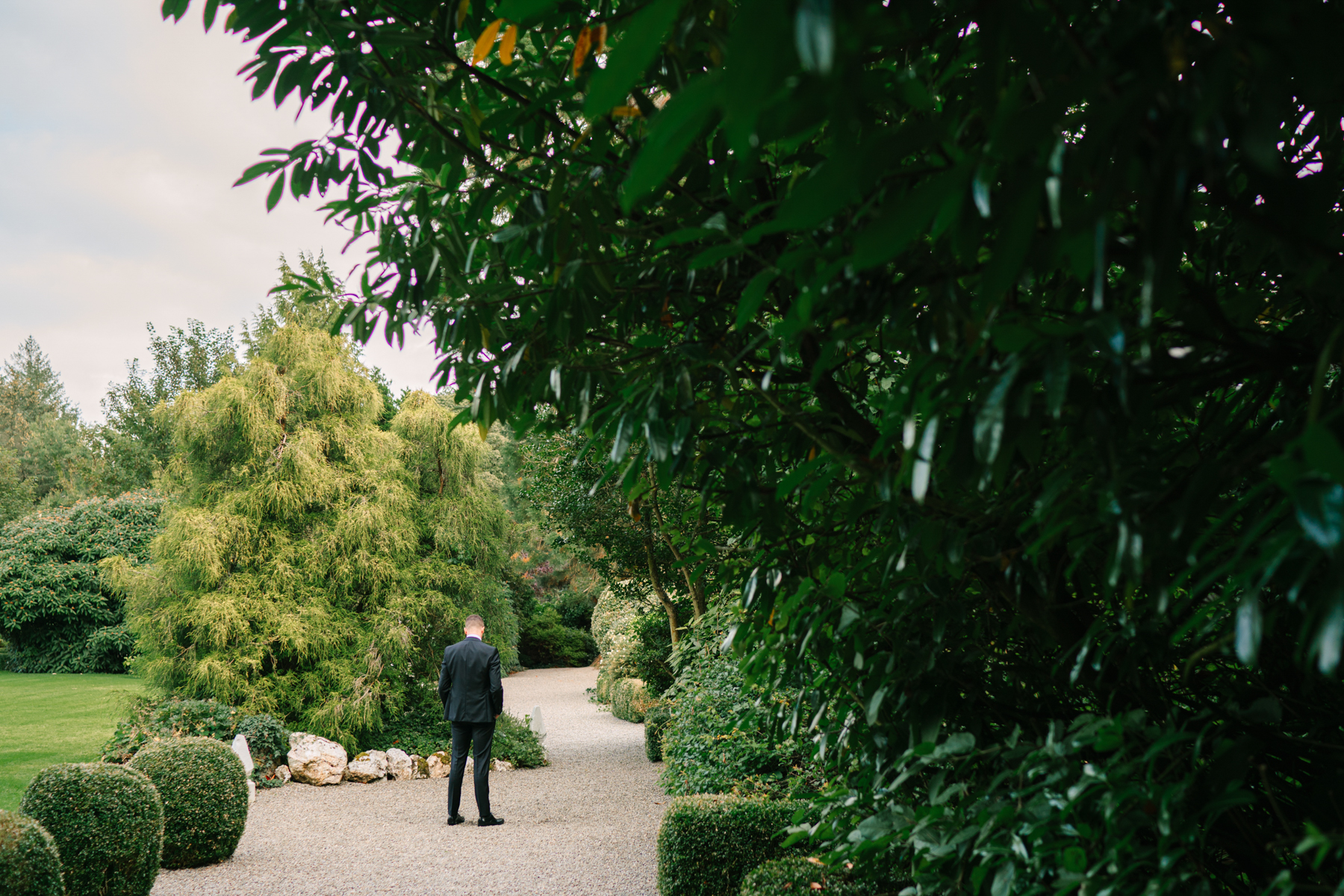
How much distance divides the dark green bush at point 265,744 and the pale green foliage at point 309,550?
22.2 inches

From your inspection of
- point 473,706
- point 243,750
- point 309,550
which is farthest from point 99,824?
point 309,550

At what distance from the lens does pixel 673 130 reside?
55cm

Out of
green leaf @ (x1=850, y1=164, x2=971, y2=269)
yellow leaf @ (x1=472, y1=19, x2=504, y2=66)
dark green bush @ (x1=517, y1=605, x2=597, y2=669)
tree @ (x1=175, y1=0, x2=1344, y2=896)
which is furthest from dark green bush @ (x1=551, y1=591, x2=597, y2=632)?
green leaf @ (x1=850, y1=164, x2=971, y2=269)

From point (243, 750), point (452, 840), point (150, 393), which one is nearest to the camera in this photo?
point (452, 840)

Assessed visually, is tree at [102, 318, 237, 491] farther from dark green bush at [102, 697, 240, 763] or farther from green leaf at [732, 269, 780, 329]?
green leaf at [732, 269, 780, 329]

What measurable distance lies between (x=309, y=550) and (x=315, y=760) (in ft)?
9.20

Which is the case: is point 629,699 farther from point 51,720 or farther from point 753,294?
point 753,294

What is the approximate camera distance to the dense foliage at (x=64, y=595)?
1677 centimetres

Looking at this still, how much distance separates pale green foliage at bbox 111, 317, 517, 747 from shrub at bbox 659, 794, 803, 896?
684cm

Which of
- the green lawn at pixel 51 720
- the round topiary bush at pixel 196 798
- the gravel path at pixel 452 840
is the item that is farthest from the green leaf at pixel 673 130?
the green lawn at pixel 51 720

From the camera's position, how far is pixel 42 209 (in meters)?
26.9

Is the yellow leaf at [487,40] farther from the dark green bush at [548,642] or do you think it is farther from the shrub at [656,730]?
the dark green bush at [548,642]

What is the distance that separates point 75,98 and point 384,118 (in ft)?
64.0

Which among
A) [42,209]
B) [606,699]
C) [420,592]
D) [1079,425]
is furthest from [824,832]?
[42,209]
